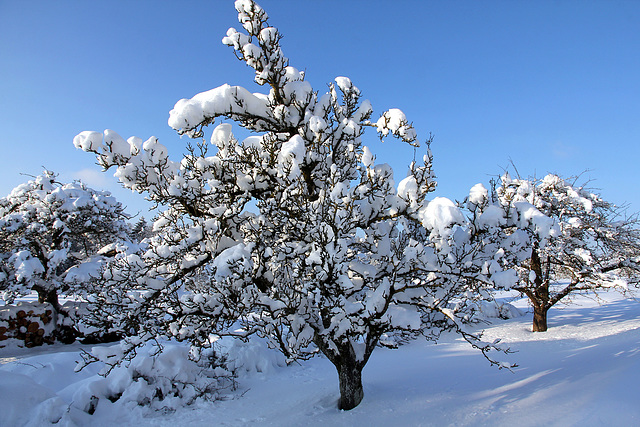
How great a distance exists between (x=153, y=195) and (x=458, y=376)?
7.85 meters

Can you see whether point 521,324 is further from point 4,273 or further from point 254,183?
point 4,273

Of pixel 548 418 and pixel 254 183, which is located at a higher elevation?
pixel 254 183

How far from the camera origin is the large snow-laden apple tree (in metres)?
4.74

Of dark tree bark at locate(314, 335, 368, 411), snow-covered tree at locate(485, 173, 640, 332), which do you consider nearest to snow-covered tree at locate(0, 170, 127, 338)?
dark tree bark at locate(314, 335, 368, 411)

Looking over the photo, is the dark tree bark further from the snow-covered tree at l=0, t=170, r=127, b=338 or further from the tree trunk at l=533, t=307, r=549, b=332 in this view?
the snow-covered tree at l=0, t=170, r=127, b=338

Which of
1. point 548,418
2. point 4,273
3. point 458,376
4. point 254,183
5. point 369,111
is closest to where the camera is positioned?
point 548,418

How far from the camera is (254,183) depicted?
5.61 m

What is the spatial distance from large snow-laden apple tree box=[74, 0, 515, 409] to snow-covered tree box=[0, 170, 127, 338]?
1206cm

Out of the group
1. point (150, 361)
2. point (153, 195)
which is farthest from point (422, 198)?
point (150, 361)

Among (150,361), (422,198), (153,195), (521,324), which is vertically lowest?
(521,324)

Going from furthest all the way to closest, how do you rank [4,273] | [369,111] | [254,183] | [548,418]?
[4,273]
[369,111]
[254,183]
[548,418]

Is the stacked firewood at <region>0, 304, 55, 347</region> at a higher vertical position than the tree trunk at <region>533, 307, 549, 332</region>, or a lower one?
higher

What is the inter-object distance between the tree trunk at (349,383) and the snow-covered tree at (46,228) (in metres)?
14.2

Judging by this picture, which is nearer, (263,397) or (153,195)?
(153,195)
